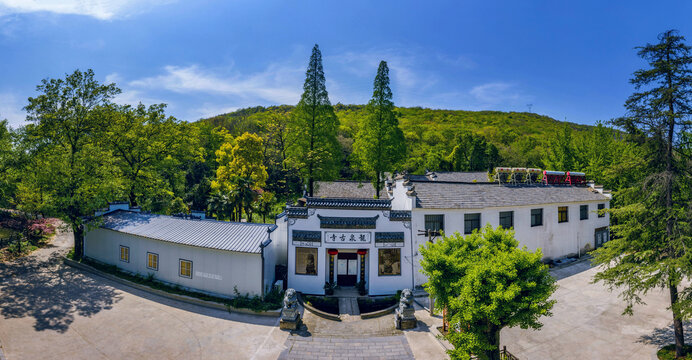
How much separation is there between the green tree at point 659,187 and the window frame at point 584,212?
14.8 meters

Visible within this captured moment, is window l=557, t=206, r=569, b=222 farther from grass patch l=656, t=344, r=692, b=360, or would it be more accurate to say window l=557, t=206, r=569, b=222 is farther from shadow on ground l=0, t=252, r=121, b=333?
shadow on ground l=0, t=252, r=121, b=333

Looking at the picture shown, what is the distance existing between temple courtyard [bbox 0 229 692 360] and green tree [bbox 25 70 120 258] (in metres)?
5.63

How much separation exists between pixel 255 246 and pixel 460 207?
40.3 feet

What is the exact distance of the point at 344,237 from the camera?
17453mm

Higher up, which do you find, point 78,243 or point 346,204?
point 346,204

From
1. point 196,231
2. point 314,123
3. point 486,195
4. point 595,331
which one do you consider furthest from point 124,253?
point 595,331

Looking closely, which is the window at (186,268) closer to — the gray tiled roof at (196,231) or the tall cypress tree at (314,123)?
the gray tiled roof at (196,231)

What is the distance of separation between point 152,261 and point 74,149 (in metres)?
13.4

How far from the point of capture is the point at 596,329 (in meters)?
14.1

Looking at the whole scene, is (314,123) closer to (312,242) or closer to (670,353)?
(312,242)

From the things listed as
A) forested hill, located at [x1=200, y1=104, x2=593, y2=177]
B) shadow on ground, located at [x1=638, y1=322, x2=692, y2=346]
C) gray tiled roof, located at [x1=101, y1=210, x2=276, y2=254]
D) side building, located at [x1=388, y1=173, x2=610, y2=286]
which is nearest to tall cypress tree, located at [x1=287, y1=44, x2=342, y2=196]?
forested hill, located at [x1=200, y1=104, x2=593, y2=177]

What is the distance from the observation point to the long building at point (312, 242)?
54.7ft

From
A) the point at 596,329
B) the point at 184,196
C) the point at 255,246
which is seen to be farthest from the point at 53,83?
the point at 596,329

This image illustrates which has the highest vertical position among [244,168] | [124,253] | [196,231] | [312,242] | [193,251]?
[244,168]
